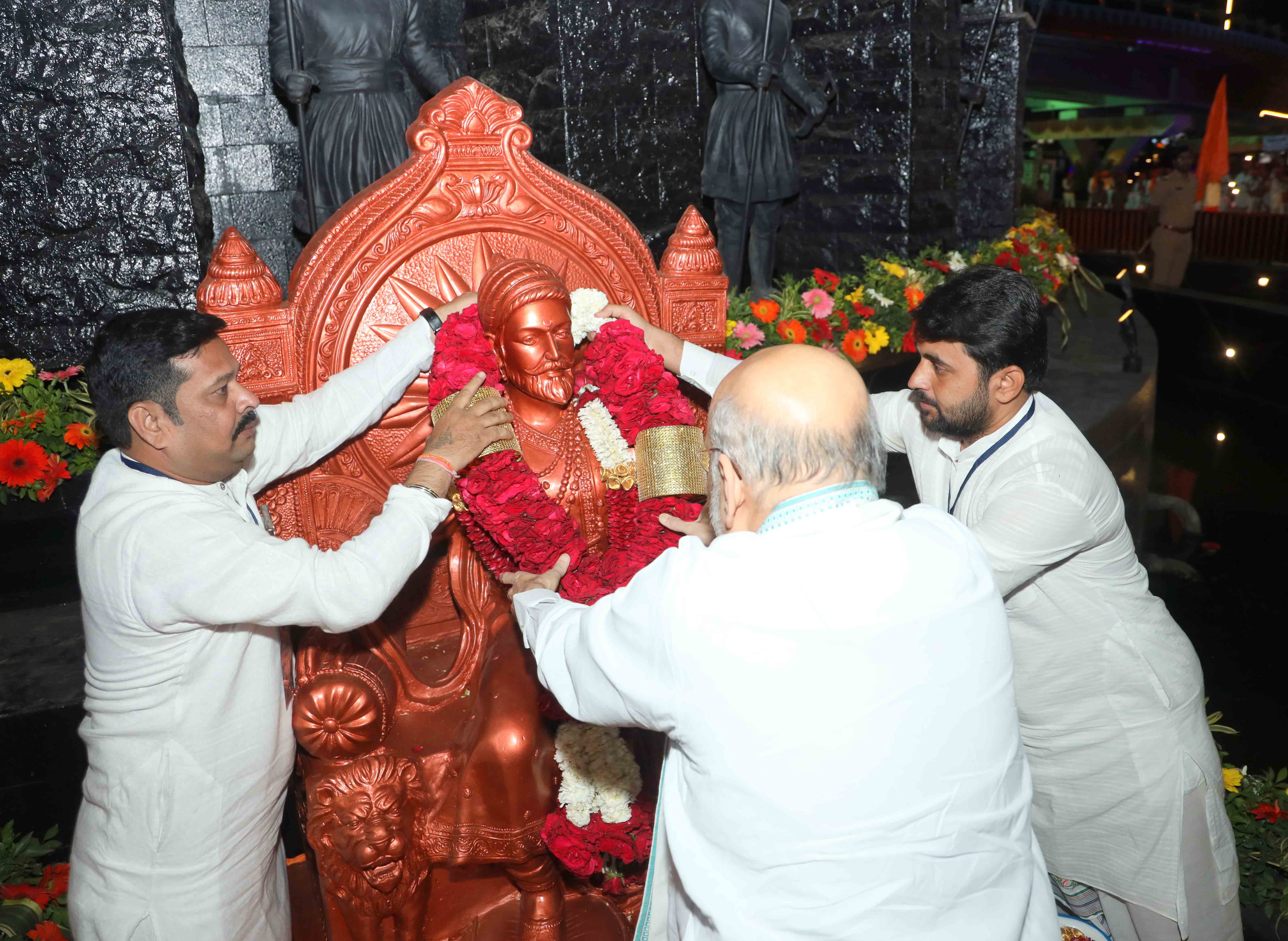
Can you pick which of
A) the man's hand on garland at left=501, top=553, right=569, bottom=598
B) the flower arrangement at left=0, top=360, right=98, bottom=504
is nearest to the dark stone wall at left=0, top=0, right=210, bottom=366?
the flower arrangement at left=0, top=360, right=98, bottom=504

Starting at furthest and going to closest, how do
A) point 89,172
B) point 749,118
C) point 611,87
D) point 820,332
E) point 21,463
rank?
point 749,118 → point 611,87 → point 820,332 → point 89,172 → point 21,463

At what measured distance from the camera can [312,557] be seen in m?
Result: 2.04

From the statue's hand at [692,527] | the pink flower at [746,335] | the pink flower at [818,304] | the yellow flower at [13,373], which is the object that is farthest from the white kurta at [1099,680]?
the yellow flower at [13,373]

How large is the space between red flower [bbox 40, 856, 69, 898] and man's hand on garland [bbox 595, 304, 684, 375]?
2.38 meters

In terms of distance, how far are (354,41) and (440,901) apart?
427 centimetres

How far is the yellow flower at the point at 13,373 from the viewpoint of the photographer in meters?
3.82

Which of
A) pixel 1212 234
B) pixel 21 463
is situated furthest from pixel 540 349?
pixel 1212 234

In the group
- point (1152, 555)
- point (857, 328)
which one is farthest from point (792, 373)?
point (1152, 555)

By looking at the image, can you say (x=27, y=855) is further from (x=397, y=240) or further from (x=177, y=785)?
(x=397, y=240)

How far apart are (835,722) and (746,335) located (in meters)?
2.83

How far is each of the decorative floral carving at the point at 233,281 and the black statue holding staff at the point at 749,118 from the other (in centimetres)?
377

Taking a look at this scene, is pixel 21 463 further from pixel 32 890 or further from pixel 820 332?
pixel 820 332

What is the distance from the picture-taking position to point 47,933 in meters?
2.73

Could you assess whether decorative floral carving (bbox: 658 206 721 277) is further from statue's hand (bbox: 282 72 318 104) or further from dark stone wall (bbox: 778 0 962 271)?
dark stone wall (bbox: 778 0 962 271)
